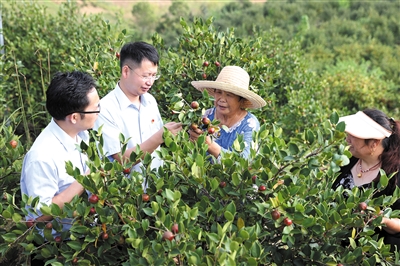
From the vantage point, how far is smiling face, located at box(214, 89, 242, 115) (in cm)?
353

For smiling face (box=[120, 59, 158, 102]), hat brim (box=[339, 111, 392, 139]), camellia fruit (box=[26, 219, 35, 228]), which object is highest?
smiling face (box=[120, 59, 158, 102])

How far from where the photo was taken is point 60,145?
278 cm

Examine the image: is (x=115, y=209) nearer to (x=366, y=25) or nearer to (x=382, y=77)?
(x=382, y=77)

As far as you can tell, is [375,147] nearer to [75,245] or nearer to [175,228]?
[175,228]

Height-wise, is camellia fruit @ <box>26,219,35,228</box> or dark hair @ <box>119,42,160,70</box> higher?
dark hair @ <box>119,42,160,70</box>

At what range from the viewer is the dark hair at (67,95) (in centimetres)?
279

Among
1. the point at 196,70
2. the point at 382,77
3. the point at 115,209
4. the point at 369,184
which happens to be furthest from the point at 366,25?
the point at 115,209

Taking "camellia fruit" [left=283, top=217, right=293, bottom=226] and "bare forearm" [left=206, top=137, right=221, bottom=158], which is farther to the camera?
"bare forearm" [left=206, top=137, right=221, bottom=158]

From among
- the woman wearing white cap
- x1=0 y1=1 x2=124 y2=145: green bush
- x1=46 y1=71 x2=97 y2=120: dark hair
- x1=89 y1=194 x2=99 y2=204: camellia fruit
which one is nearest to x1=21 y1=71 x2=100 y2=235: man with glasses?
x1=46 y1=71 x2=97 y2=120: dark hair

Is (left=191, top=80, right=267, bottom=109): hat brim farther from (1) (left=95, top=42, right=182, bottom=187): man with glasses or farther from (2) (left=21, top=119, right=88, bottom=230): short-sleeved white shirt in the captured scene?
(2) (left=21, top=119, right=88, bottom=230): short-sleeved white shirt

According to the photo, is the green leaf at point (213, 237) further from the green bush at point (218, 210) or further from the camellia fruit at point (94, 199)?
the camellia fruit at point (94, 199)

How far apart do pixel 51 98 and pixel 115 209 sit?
619 millimetres

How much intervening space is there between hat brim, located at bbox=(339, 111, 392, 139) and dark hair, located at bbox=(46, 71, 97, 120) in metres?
1.38

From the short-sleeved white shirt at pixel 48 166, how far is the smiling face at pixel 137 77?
58cm
